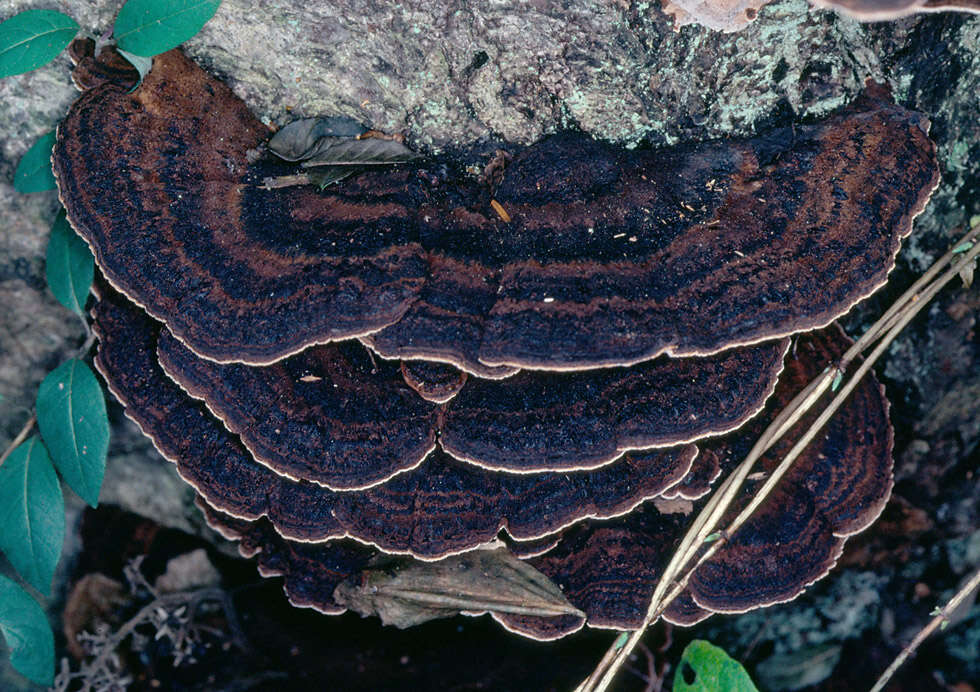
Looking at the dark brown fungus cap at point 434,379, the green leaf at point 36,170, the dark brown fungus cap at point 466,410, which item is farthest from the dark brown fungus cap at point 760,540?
the green leaf at point 36,170

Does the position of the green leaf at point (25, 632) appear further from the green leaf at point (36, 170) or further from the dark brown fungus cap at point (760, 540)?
the dark brown fungus cap at point (760, 540)

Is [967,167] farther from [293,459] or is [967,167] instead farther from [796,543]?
[293,459]

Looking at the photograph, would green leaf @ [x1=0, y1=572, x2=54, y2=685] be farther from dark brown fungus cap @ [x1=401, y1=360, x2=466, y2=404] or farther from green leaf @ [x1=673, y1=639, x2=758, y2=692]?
green leaf @ [x1=673, y1=639, x2=758, y2=692]

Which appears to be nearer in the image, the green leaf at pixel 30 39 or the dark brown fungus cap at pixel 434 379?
the dark brown fungus cap at pixel 434 379

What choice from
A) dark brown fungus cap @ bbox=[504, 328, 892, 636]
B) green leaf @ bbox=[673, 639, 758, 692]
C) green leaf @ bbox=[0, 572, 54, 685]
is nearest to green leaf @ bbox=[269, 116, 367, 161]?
dark brown fungus cap @ bbox=[504, 328, 892, 636]

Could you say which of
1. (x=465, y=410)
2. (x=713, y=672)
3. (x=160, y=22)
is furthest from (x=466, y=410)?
(x=160, y=22)

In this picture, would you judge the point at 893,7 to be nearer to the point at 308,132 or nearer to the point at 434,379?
the point at 434,379
